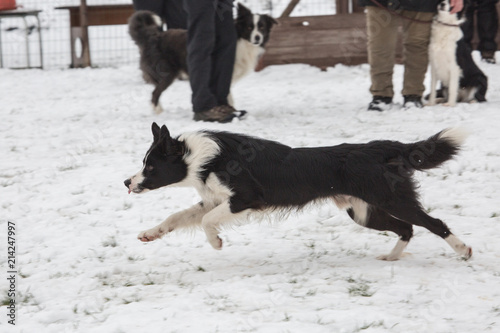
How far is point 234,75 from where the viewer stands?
7324 mm

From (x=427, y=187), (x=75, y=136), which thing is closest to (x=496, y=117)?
(x=427, y=187)

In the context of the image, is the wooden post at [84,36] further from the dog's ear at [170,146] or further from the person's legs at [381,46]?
the dog's ear at [170,146]

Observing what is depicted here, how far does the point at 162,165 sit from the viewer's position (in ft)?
11.2

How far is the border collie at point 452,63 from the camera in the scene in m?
6.70

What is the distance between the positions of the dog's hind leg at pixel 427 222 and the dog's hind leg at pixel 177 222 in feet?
3.27

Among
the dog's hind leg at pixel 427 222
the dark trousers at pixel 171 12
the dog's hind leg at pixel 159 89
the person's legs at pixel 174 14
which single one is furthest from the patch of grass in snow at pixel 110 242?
the person's legs at pixel 174 14

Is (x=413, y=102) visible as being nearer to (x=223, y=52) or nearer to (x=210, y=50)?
(x=223, y=52)

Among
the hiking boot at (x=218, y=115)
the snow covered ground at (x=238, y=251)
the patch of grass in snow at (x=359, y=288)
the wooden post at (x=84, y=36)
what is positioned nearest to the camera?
the snow covered ground at (x=238, y=251)

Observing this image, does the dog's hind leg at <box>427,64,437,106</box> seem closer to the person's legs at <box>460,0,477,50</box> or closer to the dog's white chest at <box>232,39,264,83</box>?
the dog's white chest at <box>232,39,264,83</box>

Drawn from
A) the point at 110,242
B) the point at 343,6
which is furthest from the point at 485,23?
the point at 110,242

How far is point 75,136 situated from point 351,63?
16.6 ft

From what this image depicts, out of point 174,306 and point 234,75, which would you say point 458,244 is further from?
point 234,75

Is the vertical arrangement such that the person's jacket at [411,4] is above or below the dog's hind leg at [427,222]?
above

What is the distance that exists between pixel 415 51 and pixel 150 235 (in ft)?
14.4
